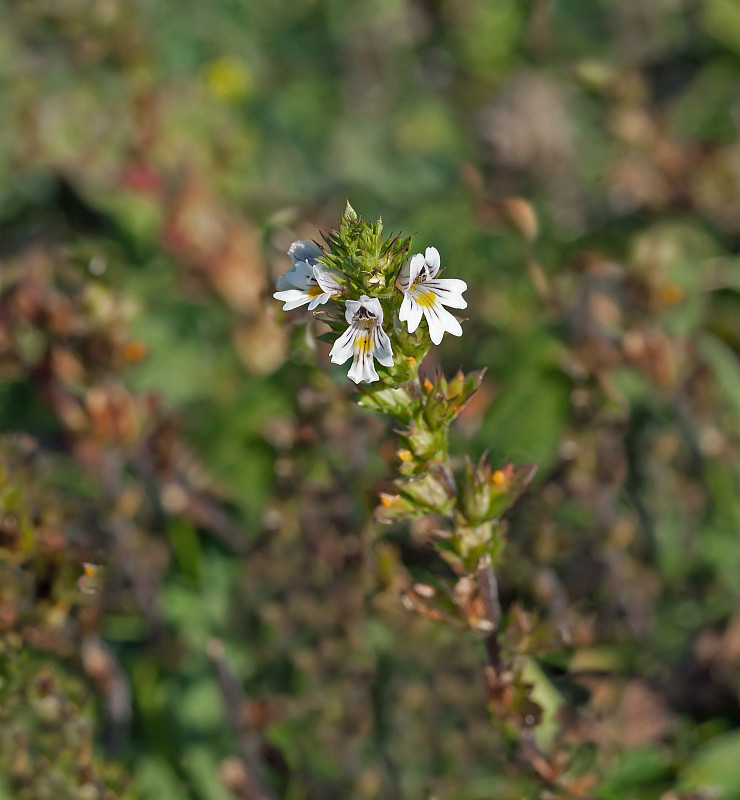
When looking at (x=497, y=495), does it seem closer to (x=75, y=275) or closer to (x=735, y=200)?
(x=75, y=275)

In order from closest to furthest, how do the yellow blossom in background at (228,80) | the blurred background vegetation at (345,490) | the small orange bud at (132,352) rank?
1. the blurred background vegetation at (345,490)
2. the small orange bud at (132,352)
3. the yellow blossom in background at (228,80)

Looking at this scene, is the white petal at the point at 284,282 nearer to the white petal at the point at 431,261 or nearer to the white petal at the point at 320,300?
the white petal at the point at 320,300

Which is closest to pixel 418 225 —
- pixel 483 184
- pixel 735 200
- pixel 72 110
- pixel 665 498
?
pixel 483 184

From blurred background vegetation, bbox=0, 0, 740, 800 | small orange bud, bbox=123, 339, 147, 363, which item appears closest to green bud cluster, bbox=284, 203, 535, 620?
blurred background vegetation, bbox=0, 0, 740, 800

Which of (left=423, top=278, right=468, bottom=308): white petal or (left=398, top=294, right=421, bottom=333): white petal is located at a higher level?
(left=423, top=278, right=468, bottom=308): white petal

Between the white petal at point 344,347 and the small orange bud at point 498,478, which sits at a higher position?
the white petal at point 344,347

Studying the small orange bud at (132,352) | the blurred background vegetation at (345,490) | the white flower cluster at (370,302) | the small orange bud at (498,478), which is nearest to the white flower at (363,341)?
the white flower cluster at (370,302)

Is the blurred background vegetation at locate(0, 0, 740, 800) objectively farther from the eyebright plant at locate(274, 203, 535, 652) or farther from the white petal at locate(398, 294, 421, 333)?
the white petal at locate(398, 294, 421, 333)

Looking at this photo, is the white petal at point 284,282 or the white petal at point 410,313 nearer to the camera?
the white petal at point 410,313
